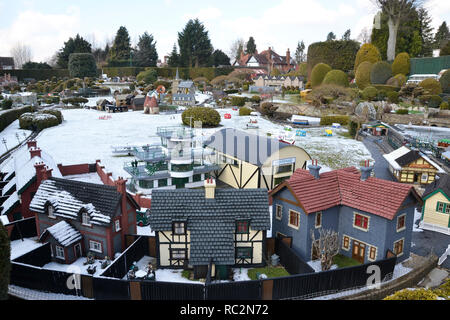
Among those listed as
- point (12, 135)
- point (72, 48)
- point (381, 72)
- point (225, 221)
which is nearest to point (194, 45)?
point (72, 48)

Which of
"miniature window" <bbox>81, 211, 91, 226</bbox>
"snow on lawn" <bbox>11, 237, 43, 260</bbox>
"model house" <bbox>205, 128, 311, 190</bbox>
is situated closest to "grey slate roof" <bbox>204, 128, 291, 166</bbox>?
"model house" <bbox>205, 128, 311, 190</bbox>

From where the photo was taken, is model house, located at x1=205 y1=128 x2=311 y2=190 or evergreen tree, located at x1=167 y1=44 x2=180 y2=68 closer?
model house, located at x1=205 y1=128 x2=311 y2=190

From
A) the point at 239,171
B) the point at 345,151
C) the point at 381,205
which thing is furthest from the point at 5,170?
the point at 345,151

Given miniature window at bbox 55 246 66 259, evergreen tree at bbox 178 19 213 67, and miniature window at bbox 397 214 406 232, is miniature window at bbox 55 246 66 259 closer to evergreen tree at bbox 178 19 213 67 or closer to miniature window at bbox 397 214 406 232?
miniature window at bbox 397 214 406 232

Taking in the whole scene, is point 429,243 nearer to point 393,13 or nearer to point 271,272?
point 271,272

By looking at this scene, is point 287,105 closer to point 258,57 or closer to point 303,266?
point 303,266

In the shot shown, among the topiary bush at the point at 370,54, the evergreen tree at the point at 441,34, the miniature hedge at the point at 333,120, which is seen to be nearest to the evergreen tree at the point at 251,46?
the evergreen tree at the point at 441,34
